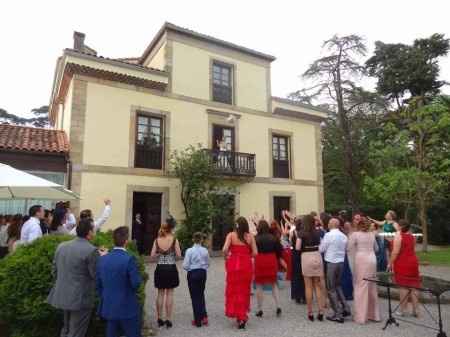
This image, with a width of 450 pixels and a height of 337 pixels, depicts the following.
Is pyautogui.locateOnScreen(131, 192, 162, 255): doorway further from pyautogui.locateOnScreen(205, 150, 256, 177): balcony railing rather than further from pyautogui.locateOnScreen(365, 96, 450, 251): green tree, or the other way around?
pyautogui.locateOnScreen(365, 96, 450, 251): green tree

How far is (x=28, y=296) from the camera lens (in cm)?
430

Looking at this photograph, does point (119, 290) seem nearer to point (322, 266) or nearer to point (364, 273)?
point (322, 266)

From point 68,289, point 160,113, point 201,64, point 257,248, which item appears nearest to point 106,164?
point 160,113

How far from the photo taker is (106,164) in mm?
12508

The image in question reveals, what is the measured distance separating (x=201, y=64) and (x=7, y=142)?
7.90 m

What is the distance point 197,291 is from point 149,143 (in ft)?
30.0

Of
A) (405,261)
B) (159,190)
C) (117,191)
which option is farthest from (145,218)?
(405,261)

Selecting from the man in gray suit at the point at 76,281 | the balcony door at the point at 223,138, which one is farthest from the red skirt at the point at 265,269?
the balcony door at the point at 223,138

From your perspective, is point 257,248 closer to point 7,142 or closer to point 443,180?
point 7,142

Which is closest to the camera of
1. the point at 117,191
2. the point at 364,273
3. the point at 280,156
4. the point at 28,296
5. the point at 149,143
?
the point at 28,296

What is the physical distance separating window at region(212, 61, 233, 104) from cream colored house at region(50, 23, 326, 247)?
0.15 feet

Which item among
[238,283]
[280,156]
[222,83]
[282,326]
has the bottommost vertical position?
[282,326]

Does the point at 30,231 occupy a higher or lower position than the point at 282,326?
higher

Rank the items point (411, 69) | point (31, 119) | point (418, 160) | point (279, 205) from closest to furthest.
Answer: point (418, 160), point (279, 205), point (411, 69), point (31, 119)
